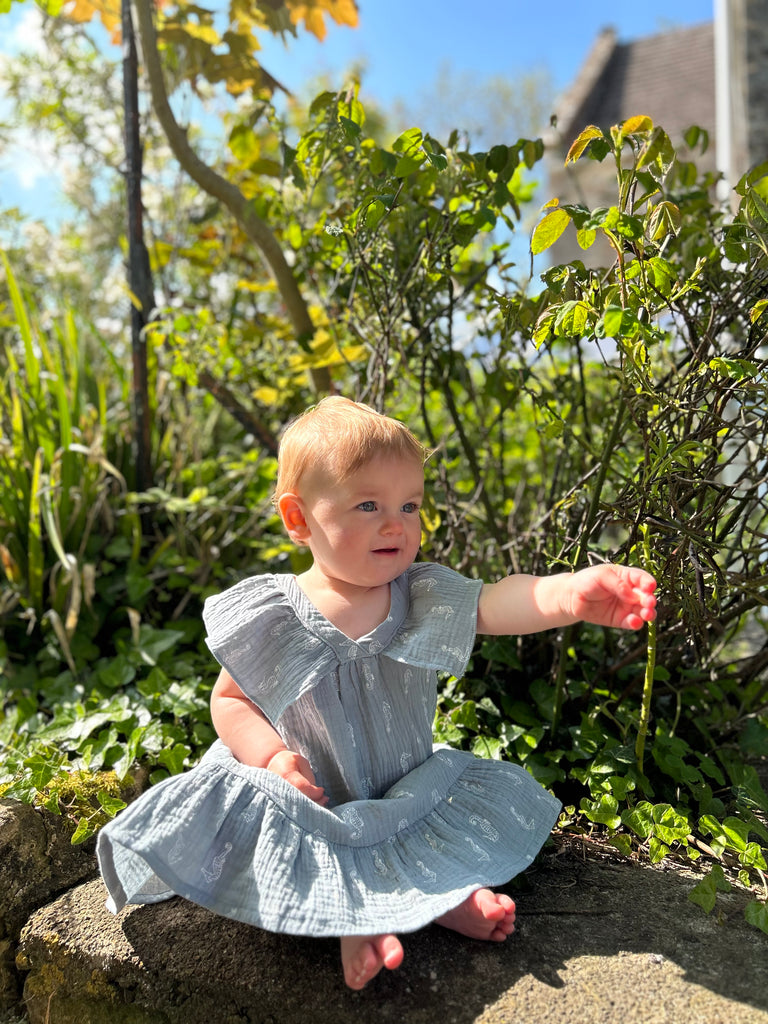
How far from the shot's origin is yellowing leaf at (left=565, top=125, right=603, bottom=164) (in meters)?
1.52

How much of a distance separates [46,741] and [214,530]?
1.04 m

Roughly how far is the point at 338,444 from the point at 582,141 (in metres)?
0.69

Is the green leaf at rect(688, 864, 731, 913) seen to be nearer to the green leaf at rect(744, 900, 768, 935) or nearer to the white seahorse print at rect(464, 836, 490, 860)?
the green leaf at rect(744, 900, 768, 935)

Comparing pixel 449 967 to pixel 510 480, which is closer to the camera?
pixel 449 967

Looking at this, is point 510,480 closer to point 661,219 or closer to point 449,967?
point 661,219

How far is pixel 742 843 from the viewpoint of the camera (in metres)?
1.67

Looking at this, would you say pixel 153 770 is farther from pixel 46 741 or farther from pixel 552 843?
pixel 552 843

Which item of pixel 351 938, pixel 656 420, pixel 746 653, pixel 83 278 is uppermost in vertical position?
pixel 83 278

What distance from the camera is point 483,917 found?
4.77 ft

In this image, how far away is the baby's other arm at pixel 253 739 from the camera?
150cm

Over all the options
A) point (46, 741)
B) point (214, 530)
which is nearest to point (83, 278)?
point (214, 530)

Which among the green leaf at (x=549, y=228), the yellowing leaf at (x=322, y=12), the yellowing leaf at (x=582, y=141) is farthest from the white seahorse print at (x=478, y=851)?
the yellowing leaf at (x=322, y=12)

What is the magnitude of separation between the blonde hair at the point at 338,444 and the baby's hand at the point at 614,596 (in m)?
0.40

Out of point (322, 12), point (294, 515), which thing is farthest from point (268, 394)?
point (294, 515)
